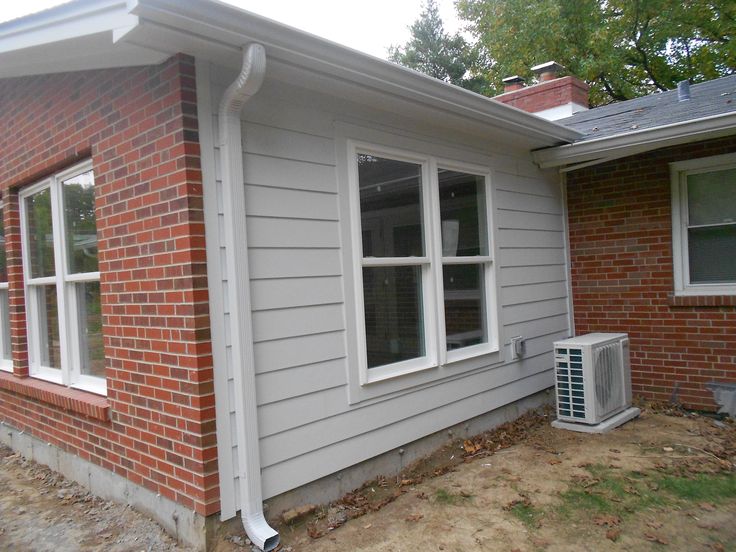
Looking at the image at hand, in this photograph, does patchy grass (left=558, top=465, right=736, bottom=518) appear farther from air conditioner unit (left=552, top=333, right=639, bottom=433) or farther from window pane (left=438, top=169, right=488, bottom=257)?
window pane (left=438, top=169, right=488, bottom=257)

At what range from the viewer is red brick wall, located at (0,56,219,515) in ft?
10.4

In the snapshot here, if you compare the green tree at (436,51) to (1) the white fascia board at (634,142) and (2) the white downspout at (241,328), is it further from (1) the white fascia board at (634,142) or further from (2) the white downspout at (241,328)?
(2) the white downspout at (241,328)

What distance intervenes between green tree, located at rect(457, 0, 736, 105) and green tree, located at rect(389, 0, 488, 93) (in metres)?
8.34

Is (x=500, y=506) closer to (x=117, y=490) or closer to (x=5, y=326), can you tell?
(x=117, y=490)

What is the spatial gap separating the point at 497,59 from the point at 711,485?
16.5 metres

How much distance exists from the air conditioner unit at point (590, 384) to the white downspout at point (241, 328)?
310 centimetres

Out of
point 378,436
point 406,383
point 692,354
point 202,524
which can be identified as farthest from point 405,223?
point 692,354

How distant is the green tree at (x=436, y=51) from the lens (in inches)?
1057

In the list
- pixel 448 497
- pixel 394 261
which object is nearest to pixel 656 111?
pixel 394 261

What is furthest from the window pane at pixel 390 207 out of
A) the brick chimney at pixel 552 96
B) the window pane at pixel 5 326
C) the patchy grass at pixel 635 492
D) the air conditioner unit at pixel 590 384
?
the brick chimney at pixel 552 96

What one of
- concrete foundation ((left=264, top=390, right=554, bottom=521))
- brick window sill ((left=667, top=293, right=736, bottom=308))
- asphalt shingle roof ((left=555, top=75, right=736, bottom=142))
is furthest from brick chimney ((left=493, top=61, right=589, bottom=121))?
concrete foundation ((left=264, top=390, right=554, bottom=521))

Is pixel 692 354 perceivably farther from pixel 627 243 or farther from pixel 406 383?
pixel 406 383

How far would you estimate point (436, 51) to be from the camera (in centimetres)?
2767

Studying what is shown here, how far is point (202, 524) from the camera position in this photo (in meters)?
3.17
